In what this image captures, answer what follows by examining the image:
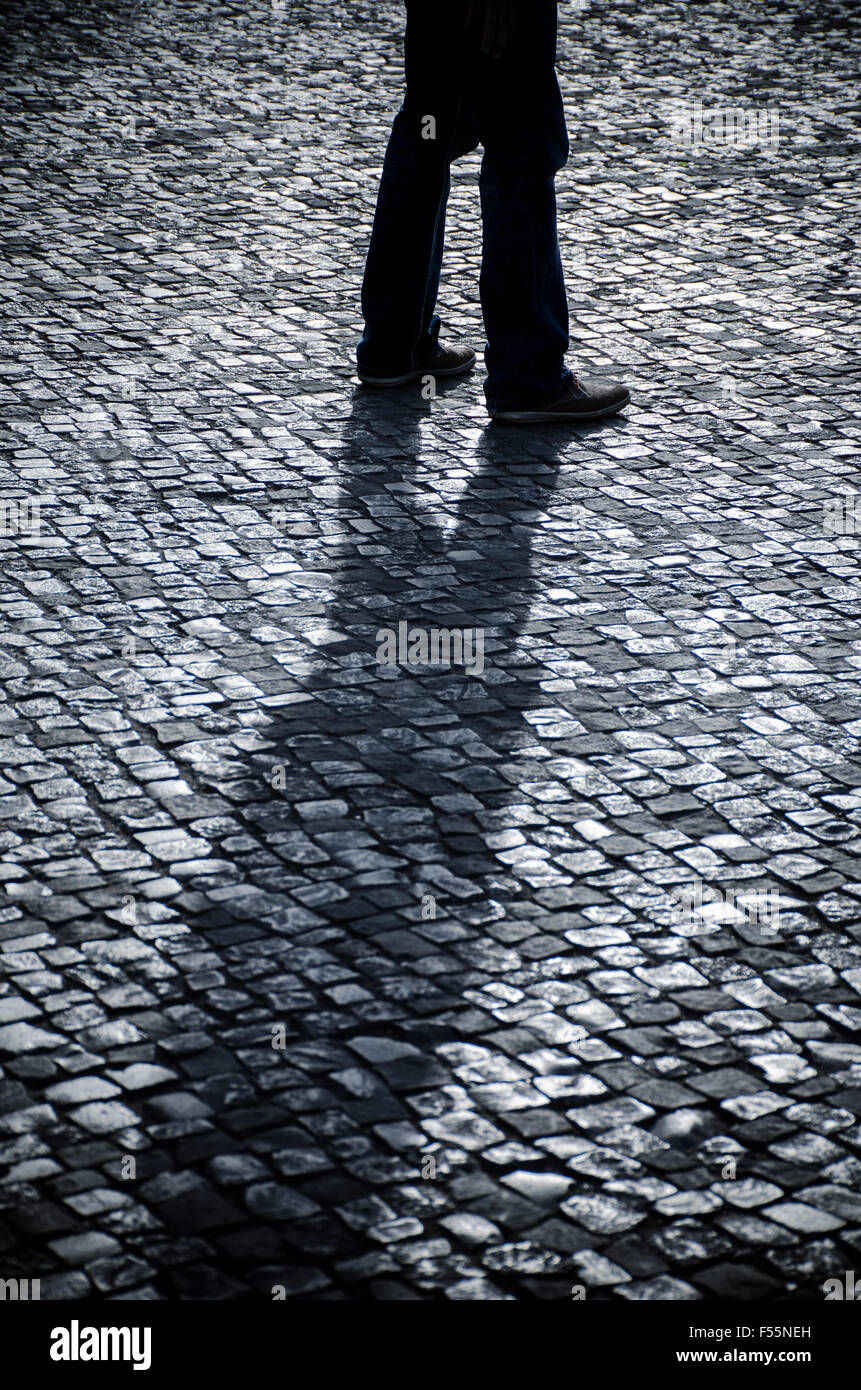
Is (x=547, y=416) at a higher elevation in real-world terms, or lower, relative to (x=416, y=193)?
lower

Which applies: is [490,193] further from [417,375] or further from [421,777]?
[421,777]

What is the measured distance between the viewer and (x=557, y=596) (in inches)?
185

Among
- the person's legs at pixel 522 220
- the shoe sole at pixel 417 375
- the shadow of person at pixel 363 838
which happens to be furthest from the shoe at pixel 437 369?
the shadow of person at pixel 363 838

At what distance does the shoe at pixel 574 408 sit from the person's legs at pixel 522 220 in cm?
3

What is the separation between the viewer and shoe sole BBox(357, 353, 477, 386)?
19.8 feet

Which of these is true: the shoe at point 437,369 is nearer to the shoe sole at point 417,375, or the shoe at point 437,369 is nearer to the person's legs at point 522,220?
the shoe sole at point 417,375

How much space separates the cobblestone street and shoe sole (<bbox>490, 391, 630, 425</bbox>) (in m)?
0.06

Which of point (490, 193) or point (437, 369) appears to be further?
point (437, 369)

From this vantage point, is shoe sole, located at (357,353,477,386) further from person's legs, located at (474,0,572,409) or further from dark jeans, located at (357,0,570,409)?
person's legs, located at (474,0,572,409)

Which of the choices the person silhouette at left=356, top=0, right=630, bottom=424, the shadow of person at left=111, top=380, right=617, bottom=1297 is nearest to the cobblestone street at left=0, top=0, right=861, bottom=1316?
the shadow of person at left=111, top=380, right=617, bottom=1297

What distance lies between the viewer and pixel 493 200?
223 inches

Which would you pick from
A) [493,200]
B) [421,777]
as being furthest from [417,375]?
[421,777]

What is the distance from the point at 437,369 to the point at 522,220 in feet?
2.39
